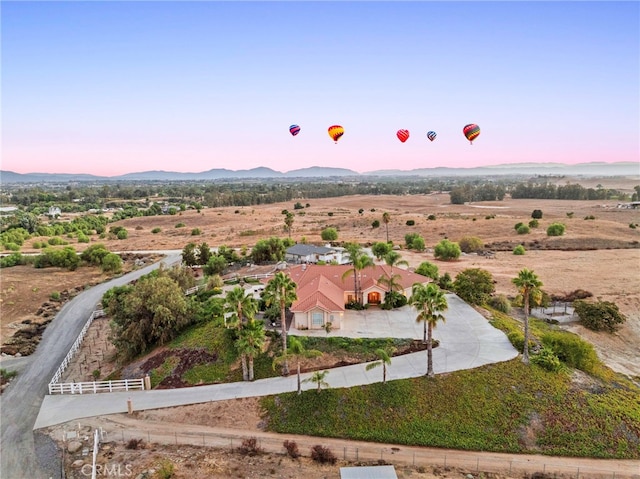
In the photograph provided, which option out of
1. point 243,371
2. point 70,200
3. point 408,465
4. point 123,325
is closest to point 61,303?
point 123,325

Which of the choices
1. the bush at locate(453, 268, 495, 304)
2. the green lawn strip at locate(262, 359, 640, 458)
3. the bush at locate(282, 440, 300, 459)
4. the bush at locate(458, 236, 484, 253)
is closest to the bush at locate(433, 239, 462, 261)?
the bush at locate(458, 236, 484, 253)

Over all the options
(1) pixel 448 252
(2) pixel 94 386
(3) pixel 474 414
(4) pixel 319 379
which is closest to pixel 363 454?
(4) pixel 319 379

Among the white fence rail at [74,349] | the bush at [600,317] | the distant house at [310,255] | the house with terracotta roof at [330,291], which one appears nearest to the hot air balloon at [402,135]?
the distant house at [310,255]

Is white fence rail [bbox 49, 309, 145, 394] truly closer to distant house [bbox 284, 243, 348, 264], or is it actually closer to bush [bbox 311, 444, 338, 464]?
bush [bbox 311, 444, 338, 464]

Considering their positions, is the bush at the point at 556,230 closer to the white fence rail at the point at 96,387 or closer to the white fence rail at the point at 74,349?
the white fence rail at the point at 74,349

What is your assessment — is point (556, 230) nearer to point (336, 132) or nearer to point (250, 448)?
point (336, 132)

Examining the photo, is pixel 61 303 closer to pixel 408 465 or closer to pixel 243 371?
pixel 243 371
